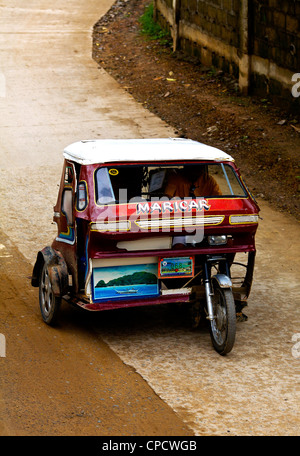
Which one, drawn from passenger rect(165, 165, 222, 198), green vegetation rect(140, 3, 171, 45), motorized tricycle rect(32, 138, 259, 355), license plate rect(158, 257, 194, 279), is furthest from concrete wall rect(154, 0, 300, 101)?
license plate rect(158, 257, 194, 279)

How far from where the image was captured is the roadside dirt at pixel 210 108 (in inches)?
531

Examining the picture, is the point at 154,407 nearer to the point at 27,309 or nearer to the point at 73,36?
the point at 27,309

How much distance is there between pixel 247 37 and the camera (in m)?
16.2

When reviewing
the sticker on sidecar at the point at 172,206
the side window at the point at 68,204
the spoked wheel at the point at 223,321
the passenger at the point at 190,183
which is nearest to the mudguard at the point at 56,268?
the side window at the point at 68,204

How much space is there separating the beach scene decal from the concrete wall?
837 cm

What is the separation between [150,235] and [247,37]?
10290mm

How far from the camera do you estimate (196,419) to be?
6012mm

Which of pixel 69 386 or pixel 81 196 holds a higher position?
pixel 81 196

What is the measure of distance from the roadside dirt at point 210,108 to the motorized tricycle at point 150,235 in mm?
4903

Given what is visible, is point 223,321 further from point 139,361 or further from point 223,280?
point 139,361

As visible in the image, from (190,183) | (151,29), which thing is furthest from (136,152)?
(151,29)

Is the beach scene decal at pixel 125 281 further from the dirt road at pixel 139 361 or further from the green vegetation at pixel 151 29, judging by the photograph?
the green vegetation at pixel 151 29
